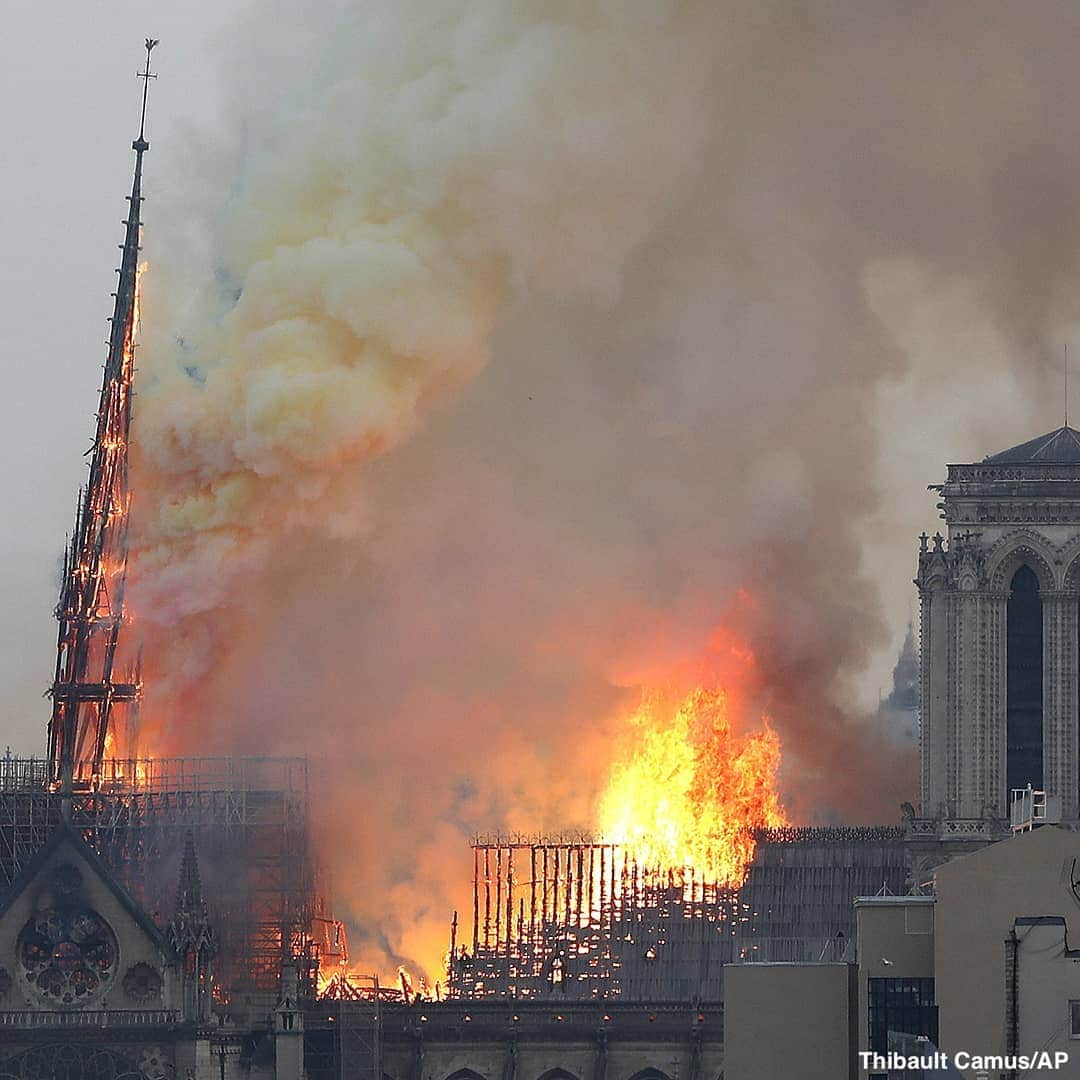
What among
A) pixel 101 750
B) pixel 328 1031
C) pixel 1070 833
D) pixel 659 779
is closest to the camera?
pixel 1070 833

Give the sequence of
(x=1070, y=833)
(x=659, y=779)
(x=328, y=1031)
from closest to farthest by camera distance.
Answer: (x=1070, y=833) < (x=328, y=1031) < (x=659, y=779)

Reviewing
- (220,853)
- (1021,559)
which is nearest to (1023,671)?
(1021,559)

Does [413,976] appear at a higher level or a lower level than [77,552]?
lower

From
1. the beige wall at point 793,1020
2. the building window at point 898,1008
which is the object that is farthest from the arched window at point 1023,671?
the building window at point 898,1008

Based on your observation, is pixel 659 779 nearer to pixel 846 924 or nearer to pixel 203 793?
pixel 846 924

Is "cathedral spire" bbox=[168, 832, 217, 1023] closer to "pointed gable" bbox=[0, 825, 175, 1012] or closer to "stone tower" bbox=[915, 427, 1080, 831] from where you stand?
"pointed gable" bbox=[0, 825, 175, 1012]

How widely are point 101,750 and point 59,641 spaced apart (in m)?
5.76

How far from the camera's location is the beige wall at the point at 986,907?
287 feet

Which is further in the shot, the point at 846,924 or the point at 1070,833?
the point at 846,924

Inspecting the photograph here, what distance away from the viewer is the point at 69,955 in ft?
541

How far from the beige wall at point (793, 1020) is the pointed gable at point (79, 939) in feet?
232

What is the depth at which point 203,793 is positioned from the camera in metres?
170

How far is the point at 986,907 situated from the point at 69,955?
268 ft

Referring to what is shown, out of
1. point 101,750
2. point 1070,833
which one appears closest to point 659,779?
point 101,750
